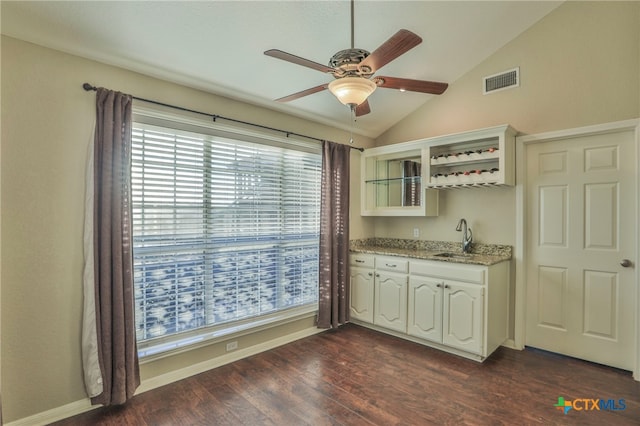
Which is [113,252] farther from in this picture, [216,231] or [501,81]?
[501,81]

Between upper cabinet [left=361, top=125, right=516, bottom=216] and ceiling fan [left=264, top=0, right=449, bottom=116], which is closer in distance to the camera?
ceiling fan [left=264, top=0, right=449, bottom=116]

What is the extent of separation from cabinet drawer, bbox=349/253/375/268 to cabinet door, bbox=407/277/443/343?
533 mm

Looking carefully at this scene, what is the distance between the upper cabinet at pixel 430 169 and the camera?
10.2ft

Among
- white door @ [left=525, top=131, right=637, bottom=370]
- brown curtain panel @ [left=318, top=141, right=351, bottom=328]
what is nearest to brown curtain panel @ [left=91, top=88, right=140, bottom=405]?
brown curtain panel @ [left=318, top=141, right=351, bottom=328]

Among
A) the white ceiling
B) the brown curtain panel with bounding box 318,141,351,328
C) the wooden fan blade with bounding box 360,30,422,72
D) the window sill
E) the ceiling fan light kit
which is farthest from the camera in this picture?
the brown curtain panel with bounding box 318,141,351,328

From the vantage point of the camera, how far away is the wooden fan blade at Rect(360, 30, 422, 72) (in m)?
1.46

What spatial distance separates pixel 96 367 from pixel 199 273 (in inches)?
36.7

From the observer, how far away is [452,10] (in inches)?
104

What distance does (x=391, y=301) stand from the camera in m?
3.52

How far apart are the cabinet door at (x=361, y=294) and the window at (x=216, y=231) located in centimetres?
50

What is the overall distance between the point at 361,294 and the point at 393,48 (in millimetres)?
2896

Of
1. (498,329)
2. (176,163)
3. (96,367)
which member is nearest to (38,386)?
(96,367)

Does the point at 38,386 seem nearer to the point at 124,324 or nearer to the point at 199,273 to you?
the point at 124,324

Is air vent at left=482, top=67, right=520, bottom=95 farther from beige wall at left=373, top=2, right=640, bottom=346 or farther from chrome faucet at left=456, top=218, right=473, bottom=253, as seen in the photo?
chrome faucet at left=456, top=218, right=473, bottom=253
